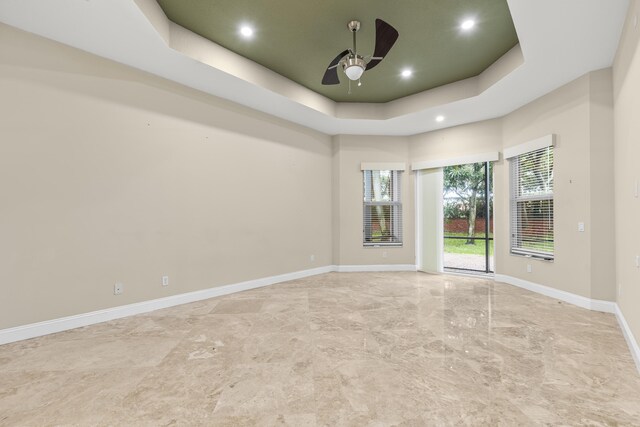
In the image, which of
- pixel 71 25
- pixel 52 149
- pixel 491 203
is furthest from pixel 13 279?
pixel 491 203

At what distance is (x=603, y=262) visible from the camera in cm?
356

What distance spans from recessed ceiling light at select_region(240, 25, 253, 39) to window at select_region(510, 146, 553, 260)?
436 centimetres

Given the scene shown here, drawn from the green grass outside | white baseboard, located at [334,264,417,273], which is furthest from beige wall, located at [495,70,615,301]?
the green grass outside

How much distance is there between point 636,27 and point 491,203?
3.70 m

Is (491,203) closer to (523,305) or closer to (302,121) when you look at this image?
(523,305)

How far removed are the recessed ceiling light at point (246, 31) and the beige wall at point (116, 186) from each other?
3.94ft

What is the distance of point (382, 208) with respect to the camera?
6.45 metres

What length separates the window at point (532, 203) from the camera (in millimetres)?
4363

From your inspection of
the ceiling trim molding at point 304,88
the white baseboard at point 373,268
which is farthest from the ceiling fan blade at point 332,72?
the white baseboard at point 373,268

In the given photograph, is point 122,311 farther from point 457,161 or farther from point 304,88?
point 457,161

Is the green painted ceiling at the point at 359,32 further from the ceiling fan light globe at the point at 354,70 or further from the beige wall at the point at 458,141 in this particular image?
the beige wall at the point at 458,141

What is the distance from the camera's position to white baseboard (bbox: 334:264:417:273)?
6.15 meters

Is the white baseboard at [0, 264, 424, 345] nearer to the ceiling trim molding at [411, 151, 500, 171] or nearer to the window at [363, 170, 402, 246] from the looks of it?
the window at [363, 170, 402, 246]

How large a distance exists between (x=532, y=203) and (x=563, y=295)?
1.46 metres
